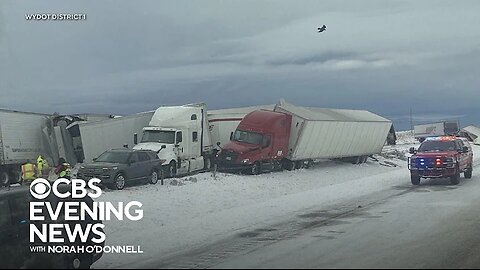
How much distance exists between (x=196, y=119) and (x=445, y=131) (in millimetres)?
49980

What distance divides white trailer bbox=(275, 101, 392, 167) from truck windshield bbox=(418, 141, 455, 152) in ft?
22.7

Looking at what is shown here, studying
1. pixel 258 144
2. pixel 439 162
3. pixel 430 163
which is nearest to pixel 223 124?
pixel 258 144

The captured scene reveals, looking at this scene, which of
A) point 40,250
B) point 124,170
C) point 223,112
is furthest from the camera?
point 223,112

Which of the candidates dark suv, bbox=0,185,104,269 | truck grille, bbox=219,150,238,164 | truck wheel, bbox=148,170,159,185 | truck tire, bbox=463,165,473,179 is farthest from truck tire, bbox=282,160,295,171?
dark suv, bbox=0,185,104,269

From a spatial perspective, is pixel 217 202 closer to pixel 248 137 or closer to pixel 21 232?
pixel 21 232

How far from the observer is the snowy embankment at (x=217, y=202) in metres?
12.9

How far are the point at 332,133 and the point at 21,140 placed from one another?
684 inches

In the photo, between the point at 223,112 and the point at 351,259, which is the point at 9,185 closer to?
the point at 223,112

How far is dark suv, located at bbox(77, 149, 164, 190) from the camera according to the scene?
2242 centimetres

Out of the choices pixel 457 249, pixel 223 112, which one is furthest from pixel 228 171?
pixel 457 249

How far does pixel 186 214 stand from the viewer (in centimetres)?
1744

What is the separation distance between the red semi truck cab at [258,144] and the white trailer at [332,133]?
666 mm

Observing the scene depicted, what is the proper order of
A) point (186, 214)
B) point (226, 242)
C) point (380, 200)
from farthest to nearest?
point (380, 200), point (186, 214), point (226, 242)

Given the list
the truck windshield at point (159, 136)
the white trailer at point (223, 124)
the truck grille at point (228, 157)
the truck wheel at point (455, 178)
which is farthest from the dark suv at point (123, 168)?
the truck wheel at point (455, 178)
